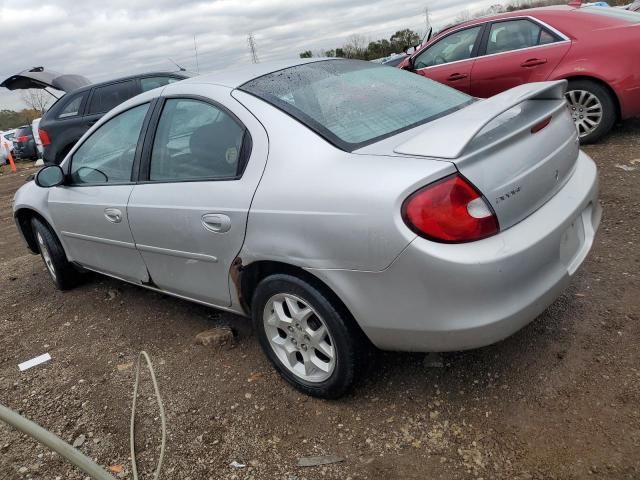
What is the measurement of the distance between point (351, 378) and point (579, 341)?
47.2 inches

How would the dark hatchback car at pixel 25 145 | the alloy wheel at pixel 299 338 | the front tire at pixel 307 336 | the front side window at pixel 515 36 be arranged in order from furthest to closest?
the dark hatchback car at pixel 25 145
the front side window at pixel 515 36
the alloy wheel at pixel 299 338
the front tire at pixel 307 336

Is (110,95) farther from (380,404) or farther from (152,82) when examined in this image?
(380,404)

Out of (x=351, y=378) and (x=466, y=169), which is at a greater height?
(x=466, y=169)

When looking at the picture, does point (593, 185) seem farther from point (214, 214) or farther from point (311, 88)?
point (214, 214)

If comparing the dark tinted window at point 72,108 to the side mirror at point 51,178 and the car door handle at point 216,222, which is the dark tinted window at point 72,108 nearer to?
the side mirror at point 51,178

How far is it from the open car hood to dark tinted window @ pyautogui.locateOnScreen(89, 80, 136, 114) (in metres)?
1.17

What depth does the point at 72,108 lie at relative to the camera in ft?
27.8

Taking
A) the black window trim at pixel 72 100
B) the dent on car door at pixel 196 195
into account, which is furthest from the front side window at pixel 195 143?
the black window trim at pixel 72 100

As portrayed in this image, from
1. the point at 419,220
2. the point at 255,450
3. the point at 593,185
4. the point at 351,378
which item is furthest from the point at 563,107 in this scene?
the point at 255,450

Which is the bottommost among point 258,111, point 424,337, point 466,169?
point 424,337

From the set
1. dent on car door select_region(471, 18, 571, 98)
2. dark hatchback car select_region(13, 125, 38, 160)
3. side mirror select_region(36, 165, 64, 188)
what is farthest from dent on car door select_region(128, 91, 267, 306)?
dark hatchback car select_region(13, 125, 38, 160)

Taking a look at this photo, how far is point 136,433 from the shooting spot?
8.59 feet

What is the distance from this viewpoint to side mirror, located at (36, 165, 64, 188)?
3.71 metres

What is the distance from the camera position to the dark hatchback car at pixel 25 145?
1862 centimetres
